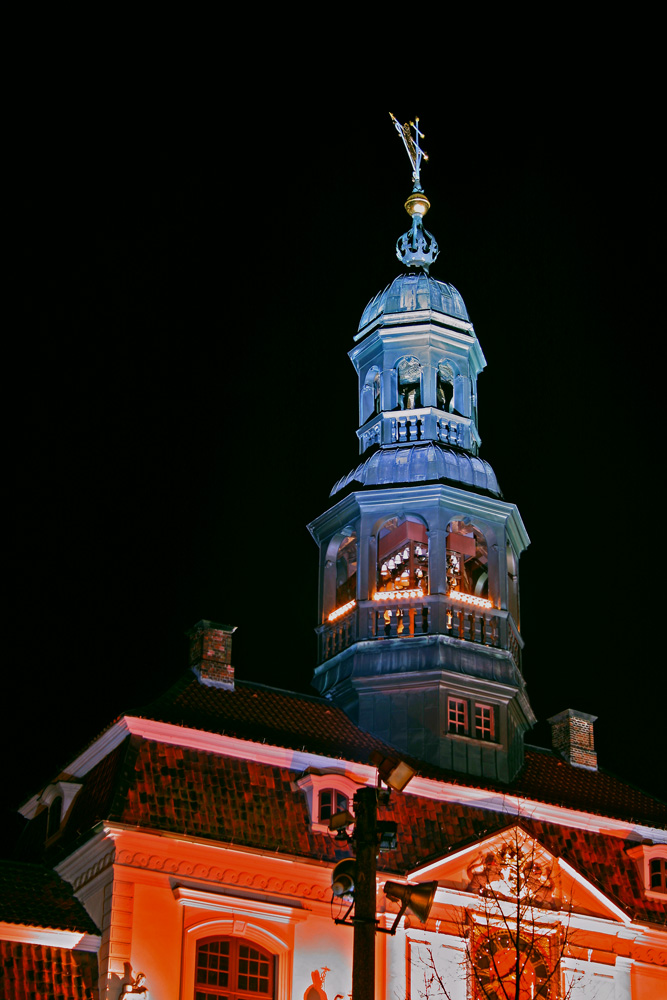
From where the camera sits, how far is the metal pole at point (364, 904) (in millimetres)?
17344

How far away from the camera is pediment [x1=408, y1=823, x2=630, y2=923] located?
33438mm

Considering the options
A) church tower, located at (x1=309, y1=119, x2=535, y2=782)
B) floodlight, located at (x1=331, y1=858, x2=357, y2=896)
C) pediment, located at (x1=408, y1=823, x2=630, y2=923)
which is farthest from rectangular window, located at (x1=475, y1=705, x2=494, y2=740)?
floodlight, located at (x1=331, y1=858, x2=357, y2=896)

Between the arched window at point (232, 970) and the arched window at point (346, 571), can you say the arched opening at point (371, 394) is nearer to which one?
the arched window at point (346, 571)

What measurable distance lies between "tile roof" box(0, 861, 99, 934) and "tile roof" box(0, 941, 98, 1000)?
52cm

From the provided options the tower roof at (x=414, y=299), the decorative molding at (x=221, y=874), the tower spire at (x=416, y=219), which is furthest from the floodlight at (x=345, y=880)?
the tower spire at (x=416, y=219)

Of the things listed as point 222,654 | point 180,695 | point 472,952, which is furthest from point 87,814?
point 472,952

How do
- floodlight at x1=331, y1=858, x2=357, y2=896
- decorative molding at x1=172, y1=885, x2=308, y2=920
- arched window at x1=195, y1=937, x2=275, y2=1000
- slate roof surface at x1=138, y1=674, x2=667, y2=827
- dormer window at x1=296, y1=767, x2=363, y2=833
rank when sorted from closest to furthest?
floodlight at x1=331, y1=858, x2=357, y2=896 < arched window at x1=195, y1=937, x2=275, y2=1000 < decorative molding at x1=172, y1=885, x2=308, y2=920 < dormer window at x1=296, y1=767, x2=363, y2=833 < slate roof surface at x1=138, y1=674, x2=667, y2=827

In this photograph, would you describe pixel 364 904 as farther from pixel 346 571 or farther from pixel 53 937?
pixel 346 571

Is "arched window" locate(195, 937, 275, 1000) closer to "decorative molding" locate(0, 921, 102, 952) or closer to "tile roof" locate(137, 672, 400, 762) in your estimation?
"decorative molding" locate(0, 921, 102, 952)

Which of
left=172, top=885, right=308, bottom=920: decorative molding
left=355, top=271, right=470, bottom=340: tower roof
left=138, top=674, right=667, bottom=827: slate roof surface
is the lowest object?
left=172, top=885, right=308, bottom=920: decorative molding

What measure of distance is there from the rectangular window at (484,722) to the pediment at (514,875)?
4.51 metres

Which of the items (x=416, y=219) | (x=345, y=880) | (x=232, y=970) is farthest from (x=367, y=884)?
(x=416, y=219)

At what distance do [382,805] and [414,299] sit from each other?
23213 millimetres

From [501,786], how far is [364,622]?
5.88 meters
